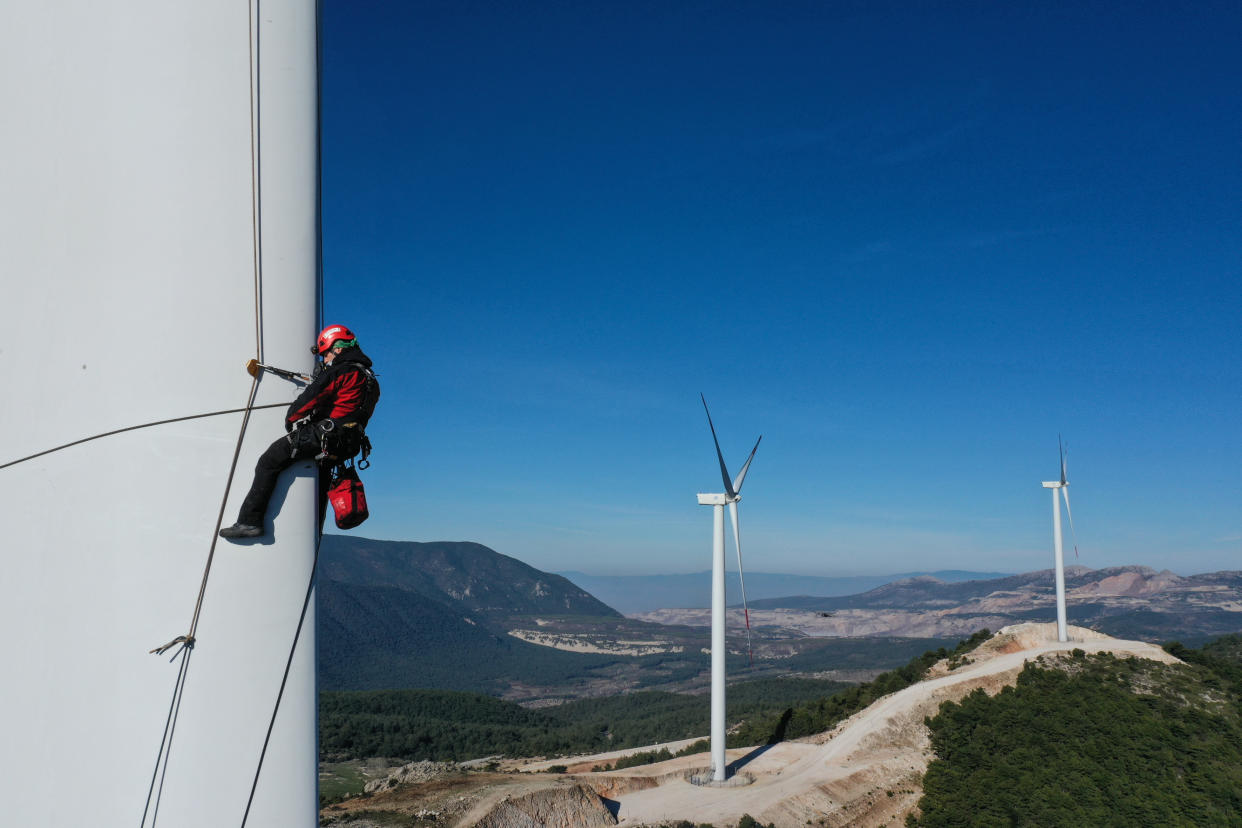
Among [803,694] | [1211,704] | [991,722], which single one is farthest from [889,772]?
[803,694]

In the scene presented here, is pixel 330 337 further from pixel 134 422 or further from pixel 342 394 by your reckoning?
pixel 134 422

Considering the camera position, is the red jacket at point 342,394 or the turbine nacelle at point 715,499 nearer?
the red jacket at point 342,394

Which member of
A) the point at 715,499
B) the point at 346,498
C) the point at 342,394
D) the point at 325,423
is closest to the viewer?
the point at 325,423

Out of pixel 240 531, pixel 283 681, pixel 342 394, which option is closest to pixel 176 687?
pixel 283 681

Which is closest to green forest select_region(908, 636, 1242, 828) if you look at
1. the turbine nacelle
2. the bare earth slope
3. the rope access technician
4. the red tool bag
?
the bare earth slope

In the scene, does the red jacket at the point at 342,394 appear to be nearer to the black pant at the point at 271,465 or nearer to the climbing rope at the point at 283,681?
the black pant at the point at 271,465

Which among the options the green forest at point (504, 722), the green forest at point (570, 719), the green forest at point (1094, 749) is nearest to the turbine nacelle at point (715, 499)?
A: the green forest at point (1094, 749)

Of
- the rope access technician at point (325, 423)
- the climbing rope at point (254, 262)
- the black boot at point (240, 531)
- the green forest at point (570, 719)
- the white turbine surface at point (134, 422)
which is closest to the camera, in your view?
the white turbine surface at point (134, 422)

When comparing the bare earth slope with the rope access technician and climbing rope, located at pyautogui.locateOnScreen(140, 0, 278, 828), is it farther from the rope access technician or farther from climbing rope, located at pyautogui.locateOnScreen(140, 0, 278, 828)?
climbing rope, located at pyautogui.locateOnScreen(140, 0, 278, 828)
